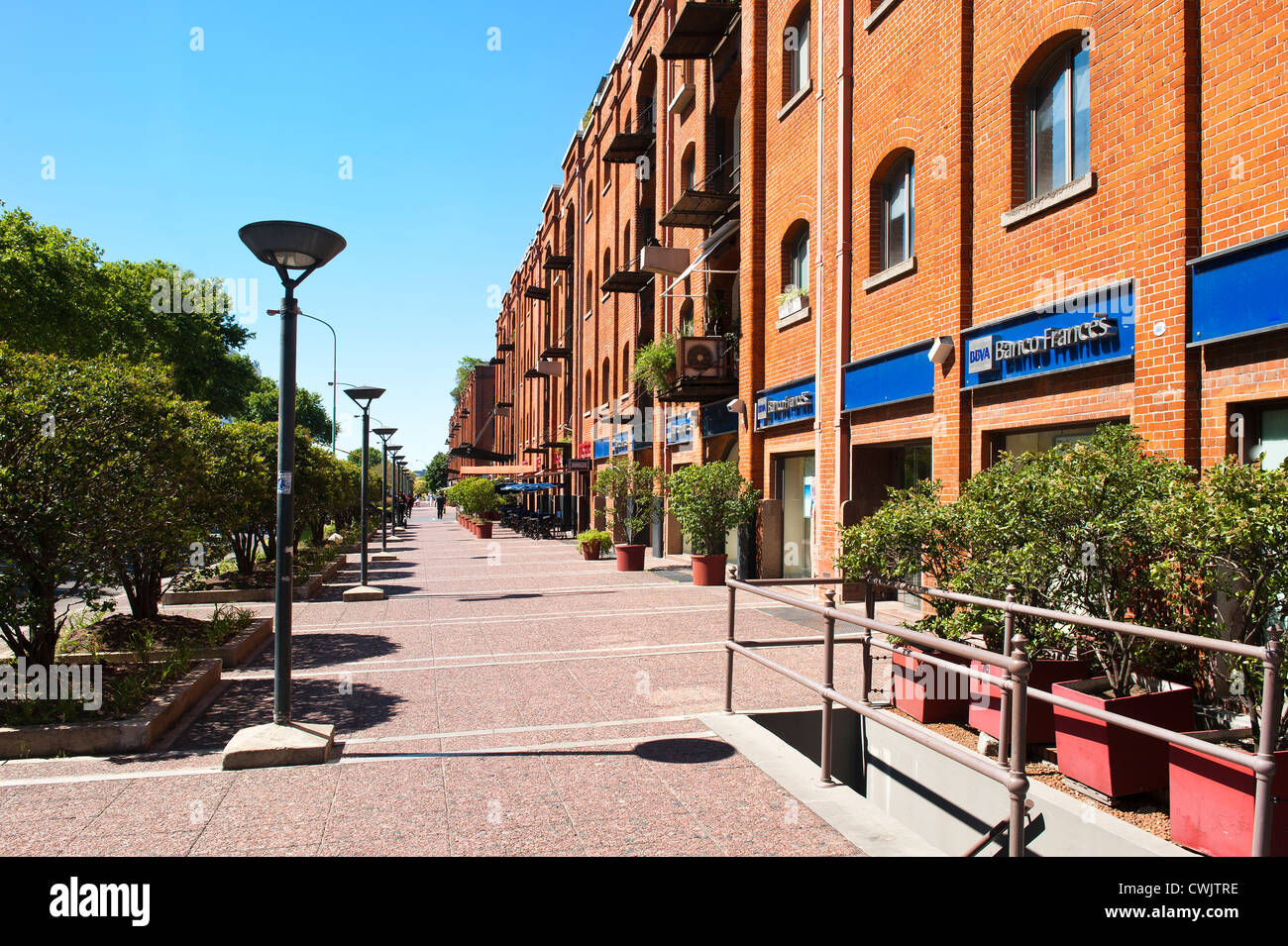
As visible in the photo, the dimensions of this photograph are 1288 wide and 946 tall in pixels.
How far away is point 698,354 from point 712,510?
3.88m

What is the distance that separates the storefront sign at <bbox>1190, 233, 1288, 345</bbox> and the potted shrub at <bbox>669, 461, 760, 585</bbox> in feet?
34.2

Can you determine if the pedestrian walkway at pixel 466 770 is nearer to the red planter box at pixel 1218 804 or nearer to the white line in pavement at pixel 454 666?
Result: the white line in pavement at pixel 454 666

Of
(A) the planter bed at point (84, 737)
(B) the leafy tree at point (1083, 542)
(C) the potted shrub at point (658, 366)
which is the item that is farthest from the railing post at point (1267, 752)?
(C) the potted shrub at point (658, 366)

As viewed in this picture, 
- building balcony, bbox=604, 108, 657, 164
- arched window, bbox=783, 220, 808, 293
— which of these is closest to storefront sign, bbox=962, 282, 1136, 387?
arched window, bbox=783, 220, 808, 293

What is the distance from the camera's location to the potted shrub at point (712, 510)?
666 inches

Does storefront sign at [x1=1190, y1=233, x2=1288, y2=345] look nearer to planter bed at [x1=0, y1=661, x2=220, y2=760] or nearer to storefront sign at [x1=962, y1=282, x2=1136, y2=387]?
storefront sign at [x1=962, y1=282, x2=1136, y2=387]

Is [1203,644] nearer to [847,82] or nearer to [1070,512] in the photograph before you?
[1070,512]

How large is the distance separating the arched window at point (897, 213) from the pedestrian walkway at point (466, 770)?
5871 mm

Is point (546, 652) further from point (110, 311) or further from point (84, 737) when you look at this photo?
point (110, 311)

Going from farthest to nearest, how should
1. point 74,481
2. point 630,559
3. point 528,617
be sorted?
point 630,559, point 528,617, point 74,481

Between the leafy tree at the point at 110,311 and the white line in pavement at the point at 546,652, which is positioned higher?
the leafy tree at the point at 110,311

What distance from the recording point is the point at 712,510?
17.0 meters

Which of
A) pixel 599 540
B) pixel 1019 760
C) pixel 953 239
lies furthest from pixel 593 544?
pixel 1019 760

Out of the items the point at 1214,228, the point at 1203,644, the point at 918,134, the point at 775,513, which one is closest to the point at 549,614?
the point at 775,513
